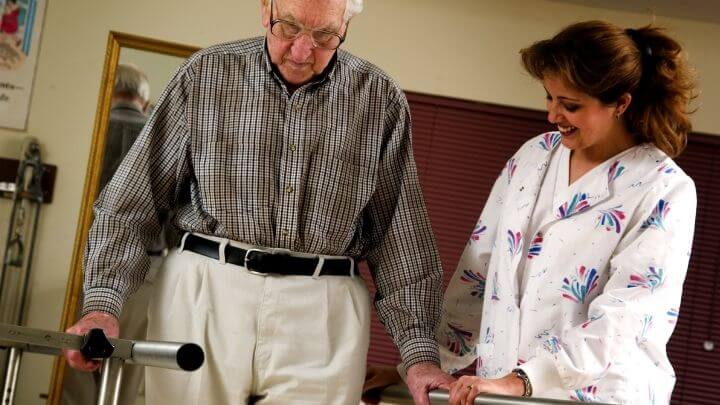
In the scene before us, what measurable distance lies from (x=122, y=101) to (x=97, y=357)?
12.2 ft

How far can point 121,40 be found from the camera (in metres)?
5.30

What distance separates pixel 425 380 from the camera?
205 cm

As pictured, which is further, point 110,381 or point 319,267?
point 319,267

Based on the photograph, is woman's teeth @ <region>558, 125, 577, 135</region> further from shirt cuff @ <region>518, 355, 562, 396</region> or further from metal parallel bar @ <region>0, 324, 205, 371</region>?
metal parallel bar @ <region>0, 324, 205, 371</region>

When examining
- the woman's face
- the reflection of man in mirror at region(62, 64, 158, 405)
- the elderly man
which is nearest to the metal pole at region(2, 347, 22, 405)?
the elderly man

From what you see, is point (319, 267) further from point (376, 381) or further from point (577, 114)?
point (577, 114)

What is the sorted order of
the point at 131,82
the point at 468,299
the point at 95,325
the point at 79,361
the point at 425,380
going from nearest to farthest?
the point at 79,361 → the point at 95,325 → the point at 425,380 → the point at 468,299 → the point at 131,82

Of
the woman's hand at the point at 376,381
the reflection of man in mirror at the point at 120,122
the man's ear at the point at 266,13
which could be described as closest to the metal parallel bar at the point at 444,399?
the woman's hand at the point at 376,381

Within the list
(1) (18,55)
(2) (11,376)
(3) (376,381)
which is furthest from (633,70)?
(1) (18,55)

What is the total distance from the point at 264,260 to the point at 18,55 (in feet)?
12.2

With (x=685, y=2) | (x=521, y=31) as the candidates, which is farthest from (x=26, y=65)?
(x=685, y=2)

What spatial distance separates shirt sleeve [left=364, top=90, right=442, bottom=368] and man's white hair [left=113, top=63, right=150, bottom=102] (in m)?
3.19

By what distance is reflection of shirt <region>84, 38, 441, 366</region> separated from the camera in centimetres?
203

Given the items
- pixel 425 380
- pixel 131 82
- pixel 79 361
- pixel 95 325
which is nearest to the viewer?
pixel 79 361
